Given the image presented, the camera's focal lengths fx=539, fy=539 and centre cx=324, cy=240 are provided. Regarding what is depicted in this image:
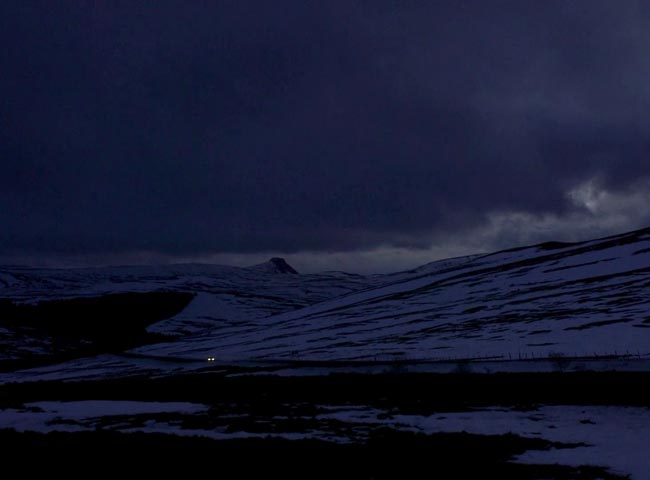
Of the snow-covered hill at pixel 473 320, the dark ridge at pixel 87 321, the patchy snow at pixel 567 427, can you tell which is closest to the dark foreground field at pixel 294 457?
the patchy snow at pixel 567 427

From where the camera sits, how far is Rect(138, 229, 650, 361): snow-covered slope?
1609 inches

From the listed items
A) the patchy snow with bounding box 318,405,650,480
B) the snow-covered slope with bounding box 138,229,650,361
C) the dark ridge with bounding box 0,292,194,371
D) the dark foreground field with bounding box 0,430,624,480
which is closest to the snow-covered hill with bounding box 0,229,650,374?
the snow-covered slope with bounding box 138,229,650,361

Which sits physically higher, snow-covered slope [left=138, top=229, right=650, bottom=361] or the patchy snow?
snow-covered slope [left=138, top=229, right=650, bottom=361]

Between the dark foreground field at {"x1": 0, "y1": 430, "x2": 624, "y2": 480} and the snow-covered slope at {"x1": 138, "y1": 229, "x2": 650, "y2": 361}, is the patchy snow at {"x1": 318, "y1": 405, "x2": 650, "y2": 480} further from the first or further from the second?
the snow-covered slope at {"x1": 138, "y1": 229, "x2": 650, "y2": 361}

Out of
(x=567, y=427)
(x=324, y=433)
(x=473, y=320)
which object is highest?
(x=473, y=320)

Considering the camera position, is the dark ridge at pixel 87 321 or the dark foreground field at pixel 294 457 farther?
the dark ridge at pixel 87 321

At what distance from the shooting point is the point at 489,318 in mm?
61438

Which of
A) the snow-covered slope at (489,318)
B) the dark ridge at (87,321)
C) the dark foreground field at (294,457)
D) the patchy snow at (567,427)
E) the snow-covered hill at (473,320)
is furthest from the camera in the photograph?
the dark ridge at (87,321)

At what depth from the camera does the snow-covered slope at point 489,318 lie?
40875 millimetres

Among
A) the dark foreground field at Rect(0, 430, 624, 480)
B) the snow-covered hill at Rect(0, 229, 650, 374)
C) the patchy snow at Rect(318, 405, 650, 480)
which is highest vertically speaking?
the snow-covered hill at Rect(0, 229, 650, 374)

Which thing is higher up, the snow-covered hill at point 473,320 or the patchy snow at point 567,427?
the snow-covered hill at point 473,320

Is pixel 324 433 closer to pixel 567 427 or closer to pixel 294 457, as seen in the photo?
pixel 294 457

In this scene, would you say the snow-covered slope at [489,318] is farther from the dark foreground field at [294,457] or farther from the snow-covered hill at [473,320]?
the dark foreground field at [294,457]

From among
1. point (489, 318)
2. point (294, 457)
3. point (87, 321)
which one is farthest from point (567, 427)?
point (87, 321)
